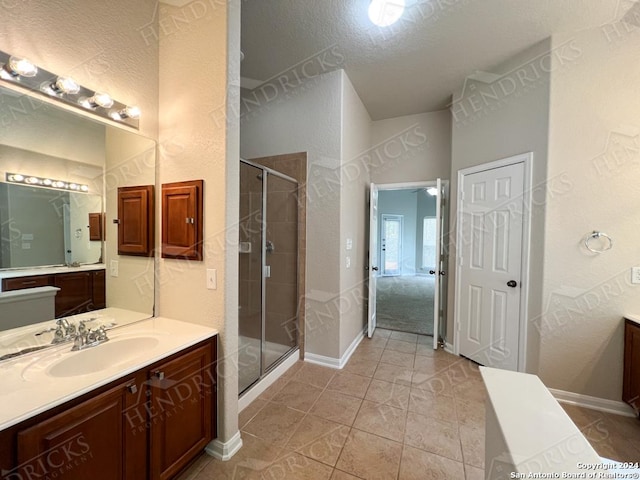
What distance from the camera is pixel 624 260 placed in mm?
2035

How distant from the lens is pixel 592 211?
210 centimetres

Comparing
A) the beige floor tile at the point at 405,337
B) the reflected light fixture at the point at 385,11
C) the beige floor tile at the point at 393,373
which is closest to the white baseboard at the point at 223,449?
the beige floor tile at the point at 393,373

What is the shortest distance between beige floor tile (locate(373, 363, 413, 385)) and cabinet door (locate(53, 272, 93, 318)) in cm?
242

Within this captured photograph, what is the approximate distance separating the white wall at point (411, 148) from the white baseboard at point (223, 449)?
11.2 ft

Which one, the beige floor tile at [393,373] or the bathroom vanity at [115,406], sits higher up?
the bathroom vanity at [115,406]

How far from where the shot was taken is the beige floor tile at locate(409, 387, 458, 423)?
2.01m

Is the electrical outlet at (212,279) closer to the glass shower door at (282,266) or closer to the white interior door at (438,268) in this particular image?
the glass shower door at (282,266)

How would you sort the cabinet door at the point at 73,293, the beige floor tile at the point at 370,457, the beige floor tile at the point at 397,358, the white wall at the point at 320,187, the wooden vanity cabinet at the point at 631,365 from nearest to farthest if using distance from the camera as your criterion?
the cabinet door at the point at 73,293 → the beige floor tile at the point at 370,457 → the wooden vanity cabinet at the point at 631,365 → the white wall at the point at 320,187 → the beige floor tile at the point at 397,358

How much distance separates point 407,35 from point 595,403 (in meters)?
3.46

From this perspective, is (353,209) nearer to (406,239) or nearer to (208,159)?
(208,159)

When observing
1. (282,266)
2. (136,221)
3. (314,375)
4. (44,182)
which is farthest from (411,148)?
(44,182)

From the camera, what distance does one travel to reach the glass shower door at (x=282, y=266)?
286 centimetres

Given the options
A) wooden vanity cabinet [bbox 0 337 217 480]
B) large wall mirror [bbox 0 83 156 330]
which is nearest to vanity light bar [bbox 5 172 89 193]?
large wall mirror [bbox 0 83 156 330]

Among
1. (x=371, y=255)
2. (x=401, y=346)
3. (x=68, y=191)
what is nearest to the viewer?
(x=68, y=191)
